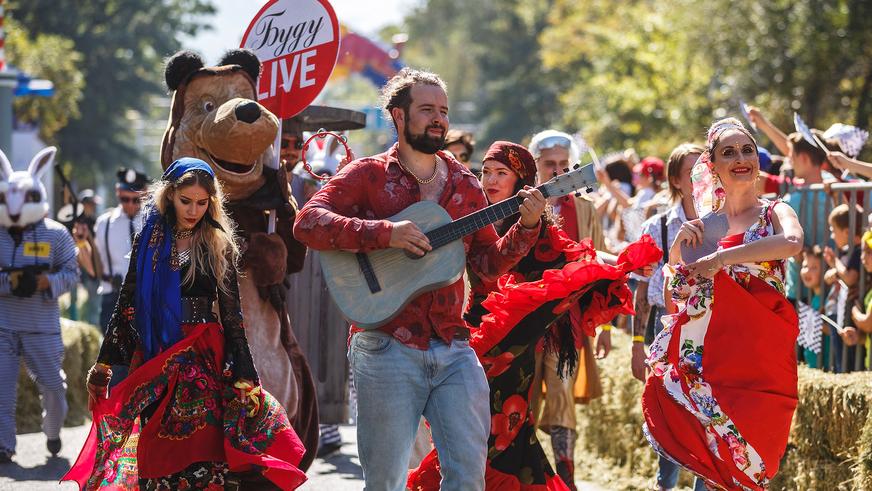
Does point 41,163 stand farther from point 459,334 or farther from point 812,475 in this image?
point 812,475

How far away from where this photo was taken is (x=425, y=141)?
585cm

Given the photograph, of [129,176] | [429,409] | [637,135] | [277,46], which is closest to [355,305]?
[429,409]

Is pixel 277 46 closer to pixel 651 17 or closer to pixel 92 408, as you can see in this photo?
pixel 92 408

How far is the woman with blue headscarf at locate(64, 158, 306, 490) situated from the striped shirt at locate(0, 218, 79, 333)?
3.83 m

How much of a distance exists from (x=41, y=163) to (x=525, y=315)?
17.5ft

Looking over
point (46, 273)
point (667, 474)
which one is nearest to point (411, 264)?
point (667, 474)

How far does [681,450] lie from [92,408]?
270 centimetres

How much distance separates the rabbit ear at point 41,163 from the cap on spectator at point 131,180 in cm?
227

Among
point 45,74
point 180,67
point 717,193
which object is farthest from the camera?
point 45,74

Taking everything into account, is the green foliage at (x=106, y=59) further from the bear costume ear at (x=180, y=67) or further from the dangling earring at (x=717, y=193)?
the dangling earring at (x=717, y=193)

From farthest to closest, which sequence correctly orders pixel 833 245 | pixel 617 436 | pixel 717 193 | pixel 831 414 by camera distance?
pixel 617 436, pixel 833 245, pixel 831 414, pixel 717 193

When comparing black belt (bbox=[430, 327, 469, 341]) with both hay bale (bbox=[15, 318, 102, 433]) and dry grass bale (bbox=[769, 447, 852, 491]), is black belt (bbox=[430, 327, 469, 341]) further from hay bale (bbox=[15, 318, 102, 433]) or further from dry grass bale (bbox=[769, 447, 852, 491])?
hay bale (bbox=[15, 318, 102, 433])

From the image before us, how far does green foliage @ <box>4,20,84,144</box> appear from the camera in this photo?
3147cm

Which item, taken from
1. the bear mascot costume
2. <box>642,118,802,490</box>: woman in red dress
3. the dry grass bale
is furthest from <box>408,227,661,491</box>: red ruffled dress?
the dry grass bale
